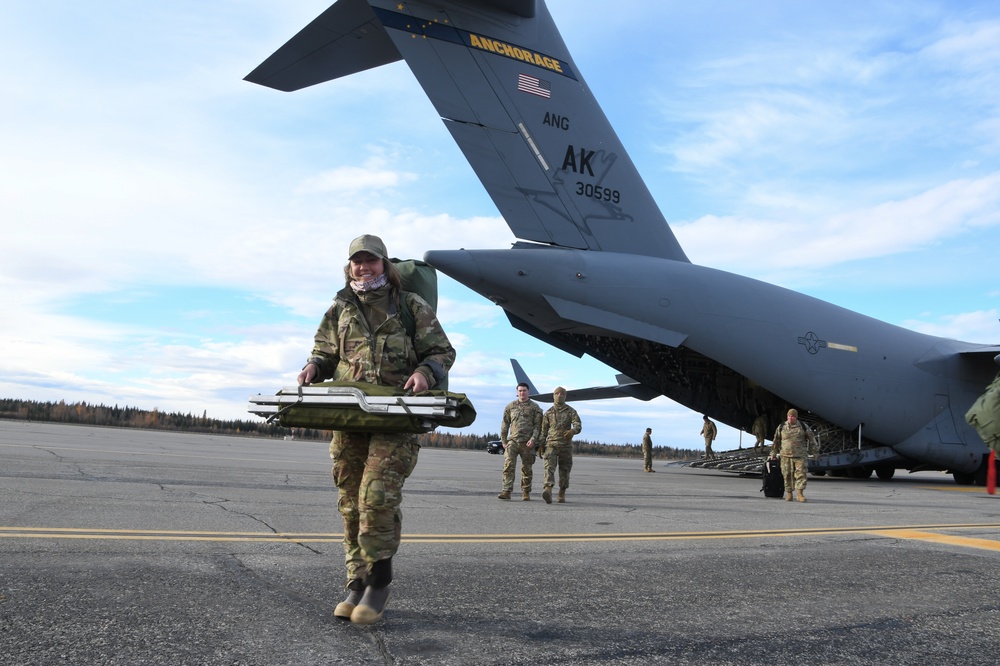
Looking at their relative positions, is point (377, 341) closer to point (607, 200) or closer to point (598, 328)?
point (598, 328)

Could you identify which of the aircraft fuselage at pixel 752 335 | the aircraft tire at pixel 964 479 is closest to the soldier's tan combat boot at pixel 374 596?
the aircraft fuselage at pixel 752 335

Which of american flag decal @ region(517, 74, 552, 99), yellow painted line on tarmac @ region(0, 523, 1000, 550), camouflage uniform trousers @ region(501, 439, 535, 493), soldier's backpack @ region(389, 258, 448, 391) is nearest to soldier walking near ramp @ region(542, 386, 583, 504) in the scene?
camouflage uniform trousers @ region(501, 439, 535, 493)

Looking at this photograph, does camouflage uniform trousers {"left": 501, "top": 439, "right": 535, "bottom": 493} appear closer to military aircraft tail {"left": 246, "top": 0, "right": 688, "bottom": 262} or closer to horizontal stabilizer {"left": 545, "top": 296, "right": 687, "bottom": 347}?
horizontal stabilizer {"left": 545, "top": 296, "right": 687, "bottom": 347}

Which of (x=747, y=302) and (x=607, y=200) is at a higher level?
(x=607, y=200)

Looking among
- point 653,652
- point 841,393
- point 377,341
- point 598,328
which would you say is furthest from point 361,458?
point 841,393

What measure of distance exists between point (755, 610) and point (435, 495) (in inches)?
247

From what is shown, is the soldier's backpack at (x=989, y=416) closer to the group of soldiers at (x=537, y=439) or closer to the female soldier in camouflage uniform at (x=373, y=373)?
the female soldier in camouflage uniform at (x=373, y=373)

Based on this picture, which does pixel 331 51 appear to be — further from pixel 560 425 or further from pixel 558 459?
pixel 558 459

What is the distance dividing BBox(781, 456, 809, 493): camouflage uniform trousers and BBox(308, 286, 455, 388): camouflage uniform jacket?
993 centimetres

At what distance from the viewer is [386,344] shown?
372cm

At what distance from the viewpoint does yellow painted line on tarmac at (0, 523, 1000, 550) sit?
5074 mm

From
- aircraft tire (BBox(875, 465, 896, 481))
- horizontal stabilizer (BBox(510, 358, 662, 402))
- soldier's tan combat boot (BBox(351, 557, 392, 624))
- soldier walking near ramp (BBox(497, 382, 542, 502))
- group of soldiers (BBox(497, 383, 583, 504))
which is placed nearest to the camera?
soldier's tan combat boot (BBox(351, 557, 392, 624))

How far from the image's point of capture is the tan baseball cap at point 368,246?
3674 mm

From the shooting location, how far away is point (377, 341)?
372 cm
